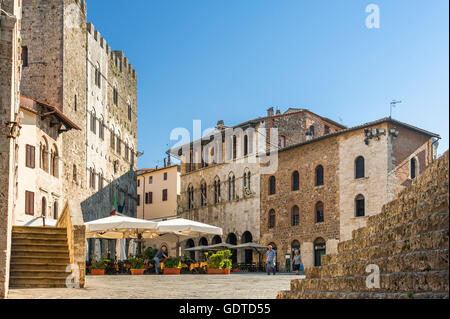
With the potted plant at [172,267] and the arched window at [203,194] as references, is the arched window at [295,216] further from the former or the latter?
the potted plant at [172,267]

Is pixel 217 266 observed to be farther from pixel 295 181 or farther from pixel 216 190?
pixel 216 190

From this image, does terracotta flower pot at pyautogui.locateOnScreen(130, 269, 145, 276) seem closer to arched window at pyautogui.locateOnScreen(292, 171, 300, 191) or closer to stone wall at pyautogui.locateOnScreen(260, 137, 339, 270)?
stone wall at pyautogui.locateOnScreen(260, 137, 339, 270)

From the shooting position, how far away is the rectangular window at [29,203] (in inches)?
993

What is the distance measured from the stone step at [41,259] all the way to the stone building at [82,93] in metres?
14.8

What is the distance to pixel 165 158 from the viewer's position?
211ft

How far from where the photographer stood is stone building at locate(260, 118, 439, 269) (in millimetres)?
35500

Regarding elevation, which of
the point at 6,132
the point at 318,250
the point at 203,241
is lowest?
the point at 318,250

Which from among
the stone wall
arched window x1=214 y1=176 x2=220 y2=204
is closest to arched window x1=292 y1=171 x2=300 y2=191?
the stone wall

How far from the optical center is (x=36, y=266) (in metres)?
14.3

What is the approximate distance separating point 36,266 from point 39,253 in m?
0.51

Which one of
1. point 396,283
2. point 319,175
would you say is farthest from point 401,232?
point 319,175
